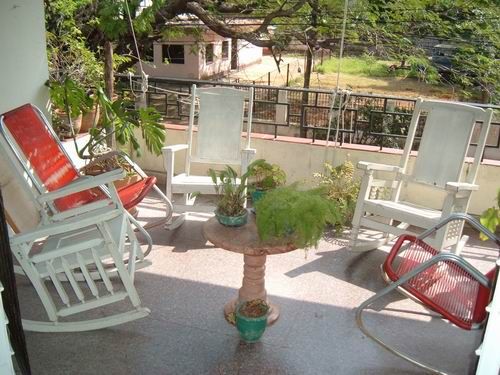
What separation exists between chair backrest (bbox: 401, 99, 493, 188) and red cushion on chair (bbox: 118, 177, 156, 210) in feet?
6.08

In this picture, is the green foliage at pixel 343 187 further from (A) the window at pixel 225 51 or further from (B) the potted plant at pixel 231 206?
(A) the window at pixel 225 51

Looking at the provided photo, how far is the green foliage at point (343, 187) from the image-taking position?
3650 mm

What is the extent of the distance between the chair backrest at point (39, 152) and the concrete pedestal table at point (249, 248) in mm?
1027

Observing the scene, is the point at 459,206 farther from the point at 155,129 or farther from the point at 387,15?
the point at 387,15

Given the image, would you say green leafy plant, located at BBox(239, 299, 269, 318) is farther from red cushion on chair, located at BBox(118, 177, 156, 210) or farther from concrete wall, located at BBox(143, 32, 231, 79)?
concrete wall, located at BBox(143, 32, 231, 79)

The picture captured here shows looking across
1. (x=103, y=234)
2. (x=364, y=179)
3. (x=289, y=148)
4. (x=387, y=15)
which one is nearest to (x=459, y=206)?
(x=364, y=179)

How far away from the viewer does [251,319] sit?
226cm

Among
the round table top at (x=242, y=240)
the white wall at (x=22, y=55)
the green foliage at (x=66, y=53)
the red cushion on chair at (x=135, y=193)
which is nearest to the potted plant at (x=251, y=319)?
the round table top at (x=242, y=240)

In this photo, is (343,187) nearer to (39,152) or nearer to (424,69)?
(39,152)

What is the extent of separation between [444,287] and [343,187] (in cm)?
153

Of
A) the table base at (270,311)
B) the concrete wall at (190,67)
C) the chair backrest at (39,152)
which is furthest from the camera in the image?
the concrete wall at (190,67)

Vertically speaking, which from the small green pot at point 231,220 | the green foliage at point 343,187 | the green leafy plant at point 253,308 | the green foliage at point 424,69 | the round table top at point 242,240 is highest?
the green foliage at point 424,69

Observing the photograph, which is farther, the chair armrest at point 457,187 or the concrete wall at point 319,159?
the concrete wall at point 319,159

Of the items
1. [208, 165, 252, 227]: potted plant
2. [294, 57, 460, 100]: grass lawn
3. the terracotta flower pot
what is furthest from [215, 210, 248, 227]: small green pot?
[294, 57, 460, 100]: grass lawn
